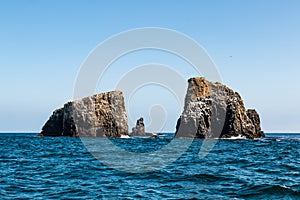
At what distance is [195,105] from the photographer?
11662cm

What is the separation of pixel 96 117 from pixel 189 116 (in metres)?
40.1

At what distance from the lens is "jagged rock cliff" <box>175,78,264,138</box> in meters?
112

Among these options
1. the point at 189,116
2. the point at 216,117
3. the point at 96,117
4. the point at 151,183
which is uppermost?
the point at 96,117

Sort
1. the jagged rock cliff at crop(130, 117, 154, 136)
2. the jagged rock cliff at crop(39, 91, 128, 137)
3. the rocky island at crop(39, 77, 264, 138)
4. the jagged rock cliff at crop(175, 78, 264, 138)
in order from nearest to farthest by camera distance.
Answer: the jagged rock cliff at crop(175, 78, 264, 138) → the rocky island at crop(39, 77, 264, 138) → the jagged rock cliff at crop(39, 91, 128, 137) → the jagged rock cliff at crop(130, 117, 154, 136)

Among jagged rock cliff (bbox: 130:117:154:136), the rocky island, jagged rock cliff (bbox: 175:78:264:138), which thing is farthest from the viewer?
jagged rock cliff (bbox: 130:117:154:136)

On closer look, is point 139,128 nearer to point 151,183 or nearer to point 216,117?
point 216,117

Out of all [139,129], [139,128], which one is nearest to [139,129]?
[139,129]

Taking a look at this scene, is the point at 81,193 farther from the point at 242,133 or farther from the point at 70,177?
the point at 242,133

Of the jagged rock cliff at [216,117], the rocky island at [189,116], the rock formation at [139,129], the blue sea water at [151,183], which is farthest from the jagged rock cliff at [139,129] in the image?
the blue sea water at [151,183]

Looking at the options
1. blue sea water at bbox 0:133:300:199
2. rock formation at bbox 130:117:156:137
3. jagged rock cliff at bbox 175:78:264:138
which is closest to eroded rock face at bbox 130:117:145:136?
rock formation at bbox 130:117:156:137

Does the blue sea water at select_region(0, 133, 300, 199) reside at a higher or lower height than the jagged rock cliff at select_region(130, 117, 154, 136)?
lower

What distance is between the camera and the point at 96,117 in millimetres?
135000

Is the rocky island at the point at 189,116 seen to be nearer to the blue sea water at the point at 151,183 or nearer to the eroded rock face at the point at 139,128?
the eroded rock face at the point at 139,128

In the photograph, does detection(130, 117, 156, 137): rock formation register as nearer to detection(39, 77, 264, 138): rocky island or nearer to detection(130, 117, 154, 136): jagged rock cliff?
detection(130, 117, 154, 136): jagged rock cliff
